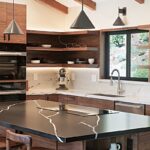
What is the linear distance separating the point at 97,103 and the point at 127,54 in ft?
3.67

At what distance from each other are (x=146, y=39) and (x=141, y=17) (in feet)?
1.31

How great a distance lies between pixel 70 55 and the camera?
764 centimetres

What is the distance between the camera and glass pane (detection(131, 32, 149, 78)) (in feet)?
20.3

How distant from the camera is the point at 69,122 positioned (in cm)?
351

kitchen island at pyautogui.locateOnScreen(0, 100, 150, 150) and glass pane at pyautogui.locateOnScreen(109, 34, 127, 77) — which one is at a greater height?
glass pane at pyautogui.locateOnScreen(109, 34, 127, 77)

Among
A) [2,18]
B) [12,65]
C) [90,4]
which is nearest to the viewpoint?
[2,18]

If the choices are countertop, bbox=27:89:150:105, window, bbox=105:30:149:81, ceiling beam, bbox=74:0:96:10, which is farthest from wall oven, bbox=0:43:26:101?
window, bbox=105:30:149:81

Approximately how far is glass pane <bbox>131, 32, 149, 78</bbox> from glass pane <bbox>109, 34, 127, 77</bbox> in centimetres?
21

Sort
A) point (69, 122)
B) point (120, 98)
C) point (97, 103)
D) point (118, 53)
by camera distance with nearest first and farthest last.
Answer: point (69, 122)
point (120, 98)
point (97, 103)
point (118, 53)

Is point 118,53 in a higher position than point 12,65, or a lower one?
higher

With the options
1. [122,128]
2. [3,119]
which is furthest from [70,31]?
[122,128]

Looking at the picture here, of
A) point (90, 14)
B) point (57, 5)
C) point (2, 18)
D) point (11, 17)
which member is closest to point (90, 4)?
point (90, 14)

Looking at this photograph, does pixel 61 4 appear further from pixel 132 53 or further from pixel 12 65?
pixel 132 53

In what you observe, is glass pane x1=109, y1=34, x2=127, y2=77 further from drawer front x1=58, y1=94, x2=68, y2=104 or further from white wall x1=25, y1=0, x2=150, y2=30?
drawer front x1=58, y1=94, x2=68, y2=104
